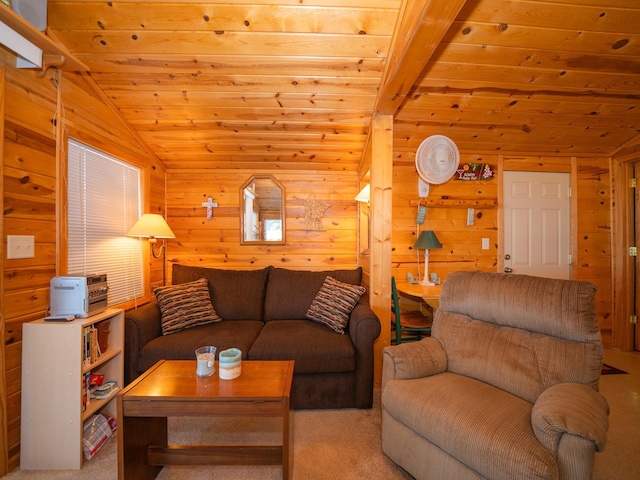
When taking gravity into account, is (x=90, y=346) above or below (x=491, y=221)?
below

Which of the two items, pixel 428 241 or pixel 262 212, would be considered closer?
pixel 428 241

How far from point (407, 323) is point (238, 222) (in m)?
2.08

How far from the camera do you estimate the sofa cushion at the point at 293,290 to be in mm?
2721

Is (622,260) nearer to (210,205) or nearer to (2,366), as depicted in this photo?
(210,205)

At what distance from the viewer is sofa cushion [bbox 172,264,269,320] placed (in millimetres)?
2707

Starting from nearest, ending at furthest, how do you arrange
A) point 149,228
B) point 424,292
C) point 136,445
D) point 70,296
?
point 136,445 < point 70,296 < point 149,228 < point 424,292

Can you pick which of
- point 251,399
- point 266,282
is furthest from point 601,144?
point 251,399

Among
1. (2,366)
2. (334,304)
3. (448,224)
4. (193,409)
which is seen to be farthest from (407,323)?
(2,366)

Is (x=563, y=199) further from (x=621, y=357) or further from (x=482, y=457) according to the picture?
(x=482, y=457)

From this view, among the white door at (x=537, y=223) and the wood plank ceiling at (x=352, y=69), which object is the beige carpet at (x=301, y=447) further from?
the white door at (x=537, y=223)

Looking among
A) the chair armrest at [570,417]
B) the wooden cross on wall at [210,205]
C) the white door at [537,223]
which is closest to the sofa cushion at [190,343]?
the wooden cross on wall at [210,205]

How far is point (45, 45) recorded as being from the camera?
1.70 metres

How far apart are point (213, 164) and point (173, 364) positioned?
224 centimetres

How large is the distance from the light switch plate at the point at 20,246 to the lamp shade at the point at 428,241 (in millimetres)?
3006
